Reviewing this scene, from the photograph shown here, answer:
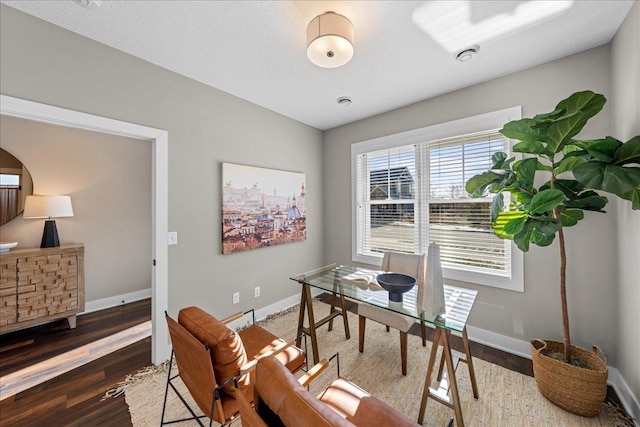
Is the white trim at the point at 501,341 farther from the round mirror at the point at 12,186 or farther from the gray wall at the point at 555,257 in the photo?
the round mirror at the point at 12,186

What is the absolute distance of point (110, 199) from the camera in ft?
12.1

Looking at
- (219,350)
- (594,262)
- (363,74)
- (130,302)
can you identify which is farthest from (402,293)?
(130,302)

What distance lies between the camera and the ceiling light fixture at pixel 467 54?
2.02 meters

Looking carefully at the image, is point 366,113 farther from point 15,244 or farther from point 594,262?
point 15,244

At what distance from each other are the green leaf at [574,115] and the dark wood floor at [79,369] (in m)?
1.99

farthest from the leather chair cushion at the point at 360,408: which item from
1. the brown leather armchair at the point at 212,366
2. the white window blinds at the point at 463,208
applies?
the white window blinds at the point at 463,208

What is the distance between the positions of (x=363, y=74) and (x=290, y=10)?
1.01m

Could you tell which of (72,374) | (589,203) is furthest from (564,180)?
(72,374)

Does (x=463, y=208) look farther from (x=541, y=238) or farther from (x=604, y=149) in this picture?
(x=604, y=149)

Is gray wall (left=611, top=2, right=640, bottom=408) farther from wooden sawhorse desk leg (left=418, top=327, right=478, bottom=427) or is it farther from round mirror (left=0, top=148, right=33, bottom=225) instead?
round mirror (left=0, top=148, right=33, bottom=225)

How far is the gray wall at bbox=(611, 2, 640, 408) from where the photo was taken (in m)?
1.60

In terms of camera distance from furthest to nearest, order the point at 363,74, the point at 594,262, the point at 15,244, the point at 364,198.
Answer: the point at 364,198 → the point at 15,244 → the point at 363,74 → the point at 594,262

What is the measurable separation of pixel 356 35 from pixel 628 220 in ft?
7.91

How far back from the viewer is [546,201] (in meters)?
1.60
